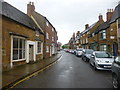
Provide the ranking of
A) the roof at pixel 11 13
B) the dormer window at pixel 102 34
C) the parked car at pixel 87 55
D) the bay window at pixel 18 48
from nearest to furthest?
the roof at pixel 11 13 < the bay window at pixel 18 48 < the parked car at pixel 87 55 < the dormer window at pixel 102 34

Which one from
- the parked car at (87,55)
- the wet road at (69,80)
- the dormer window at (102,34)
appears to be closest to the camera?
the wet road at (69,80)

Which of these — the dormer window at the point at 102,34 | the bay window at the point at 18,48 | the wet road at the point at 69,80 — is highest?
the dormer window at the point at 102,34

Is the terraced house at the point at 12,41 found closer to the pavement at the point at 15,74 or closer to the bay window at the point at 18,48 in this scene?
the bay window at the point at 18,48

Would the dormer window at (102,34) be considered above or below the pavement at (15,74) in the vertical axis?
above

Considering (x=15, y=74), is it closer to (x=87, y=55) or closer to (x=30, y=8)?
(x=87, y=55)

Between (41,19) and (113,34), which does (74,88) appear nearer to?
(41,19)

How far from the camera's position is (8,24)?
995 centimetres

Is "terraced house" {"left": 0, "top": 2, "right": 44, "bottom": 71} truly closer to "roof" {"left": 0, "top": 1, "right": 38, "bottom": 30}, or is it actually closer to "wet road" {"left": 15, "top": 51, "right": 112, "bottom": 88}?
"roof" {"left": 0, "top": 1, "right": 38, "bottom": 30}

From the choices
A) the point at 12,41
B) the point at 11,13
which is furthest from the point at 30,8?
the point at 12,41

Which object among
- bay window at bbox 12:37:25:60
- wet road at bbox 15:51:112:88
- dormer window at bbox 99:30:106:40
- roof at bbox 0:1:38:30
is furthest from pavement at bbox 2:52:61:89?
dormer window at bbox 99:30:106:40

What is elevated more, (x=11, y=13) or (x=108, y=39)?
(x=11, y=13)

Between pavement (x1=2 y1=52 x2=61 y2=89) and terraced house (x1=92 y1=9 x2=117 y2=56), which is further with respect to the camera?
terraced house (x1=92 y1=9 x2=117 y2=56)

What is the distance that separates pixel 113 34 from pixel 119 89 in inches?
744

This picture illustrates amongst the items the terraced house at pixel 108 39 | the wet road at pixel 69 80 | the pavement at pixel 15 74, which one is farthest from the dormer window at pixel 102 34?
the pavement at pixel 15 74
